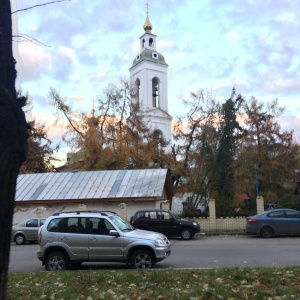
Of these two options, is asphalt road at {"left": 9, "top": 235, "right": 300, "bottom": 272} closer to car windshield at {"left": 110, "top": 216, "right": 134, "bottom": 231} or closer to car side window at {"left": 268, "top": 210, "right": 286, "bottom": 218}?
car windshield at {"left": 110, "top": 216, "right": 134, "bottom": 231}

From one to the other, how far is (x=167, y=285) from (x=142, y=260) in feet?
11.6

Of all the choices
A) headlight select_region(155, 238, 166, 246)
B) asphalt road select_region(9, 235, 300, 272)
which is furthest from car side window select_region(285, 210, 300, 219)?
headlight select_region(155, 238, 166, 246)

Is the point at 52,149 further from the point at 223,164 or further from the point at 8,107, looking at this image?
the point at 8,107

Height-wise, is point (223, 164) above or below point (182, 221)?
above

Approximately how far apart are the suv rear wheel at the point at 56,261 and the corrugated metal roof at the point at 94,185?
57.2 ft

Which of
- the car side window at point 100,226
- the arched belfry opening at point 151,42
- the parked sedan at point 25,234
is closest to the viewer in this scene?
the car side window at point 100,226

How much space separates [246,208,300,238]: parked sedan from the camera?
2089cm

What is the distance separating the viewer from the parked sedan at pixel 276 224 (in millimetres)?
20891

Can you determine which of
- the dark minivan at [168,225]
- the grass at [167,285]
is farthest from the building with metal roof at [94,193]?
the grass at [167,285]

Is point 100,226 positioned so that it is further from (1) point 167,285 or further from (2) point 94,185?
(2) point 94,185

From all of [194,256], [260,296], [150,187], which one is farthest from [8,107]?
[150,187]

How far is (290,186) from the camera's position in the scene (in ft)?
148

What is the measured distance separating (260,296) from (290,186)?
134 feet

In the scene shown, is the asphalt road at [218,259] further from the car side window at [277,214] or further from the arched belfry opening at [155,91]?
the arched belfry opening at [155,91]
